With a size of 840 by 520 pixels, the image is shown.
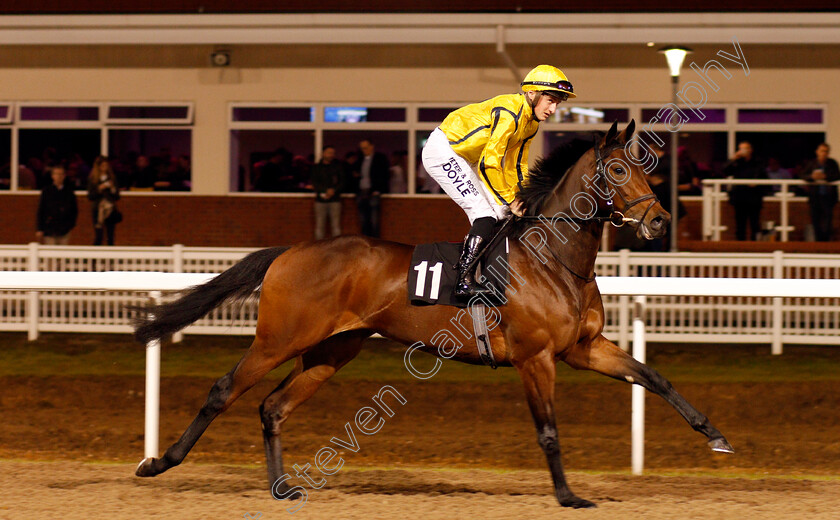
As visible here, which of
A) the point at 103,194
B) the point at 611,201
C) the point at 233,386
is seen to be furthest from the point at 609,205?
the point at 103,194

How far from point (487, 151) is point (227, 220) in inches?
347

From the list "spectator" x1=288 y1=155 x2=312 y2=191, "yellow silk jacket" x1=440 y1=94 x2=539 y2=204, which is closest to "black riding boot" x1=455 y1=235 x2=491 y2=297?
"yellow silk jacket" x1=440 y1=94 x2=539 y2=204

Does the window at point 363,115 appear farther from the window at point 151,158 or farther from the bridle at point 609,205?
the bridle at point 609,205

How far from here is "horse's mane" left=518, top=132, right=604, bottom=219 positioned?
470 cm

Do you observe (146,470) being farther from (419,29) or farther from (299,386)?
(419,29)

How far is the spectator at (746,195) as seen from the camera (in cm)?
1091

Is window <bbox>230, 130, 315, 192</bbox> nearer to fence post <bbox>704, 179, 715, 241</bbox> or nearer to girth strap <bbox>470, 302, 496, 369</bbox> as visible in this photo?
fence post <bbox>704, 179, 715, 241</bbox>

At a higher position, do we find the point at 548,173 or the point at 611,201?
the point at 548,173

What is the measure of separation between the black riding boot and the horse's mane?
325 millimetres

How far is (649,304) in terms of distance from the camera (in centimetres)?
899

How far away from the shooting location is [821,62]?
475 inches

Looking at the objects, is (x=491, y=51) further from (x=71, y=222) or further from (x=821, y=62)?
(x=71, y=222)

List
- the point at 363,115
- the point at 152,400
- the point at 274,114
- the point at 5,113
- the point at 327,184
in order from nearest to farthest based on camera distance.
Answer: the point at 152,400 → the point at 327,184 → the point at 363,115 → the point at 274,114 → the point at 5,113

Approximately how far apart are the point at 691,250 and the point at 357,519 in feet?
23.5
